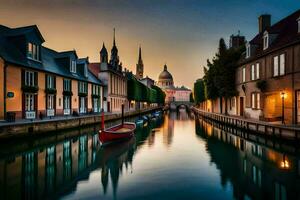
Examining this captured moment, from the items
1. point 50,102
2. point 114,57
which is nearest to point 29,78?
point 50,102

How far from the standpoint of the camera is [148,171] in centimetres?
1542

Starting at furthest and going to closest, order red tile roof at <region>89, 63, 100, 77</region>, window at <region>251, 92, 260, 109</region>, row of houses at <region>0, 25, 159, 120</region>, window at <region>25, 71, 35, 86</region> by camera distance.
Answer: red tile roof at <region>89, 63, 100, 77</region> → window at <region>251, 92, 260, 109</region> → window at <region>25, 71, 35, 86</region> → row of houses at <region>0, 25, 159, 120</region>

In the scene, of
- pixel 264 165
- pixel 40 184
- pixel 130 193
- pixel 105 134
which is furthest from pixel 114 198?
pixel 105 134

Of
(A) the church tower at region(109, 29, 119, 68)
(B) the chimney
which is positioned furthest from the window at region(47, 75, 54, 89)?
(B) the chimney

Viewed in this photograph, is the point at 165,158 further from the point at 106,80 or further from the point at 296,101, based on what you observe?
the point at 106,80

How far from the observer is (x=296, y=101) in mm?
25031

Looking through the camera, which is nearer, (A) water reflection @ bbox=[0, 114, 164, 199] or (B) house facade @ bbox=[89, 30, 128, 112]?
(A) water reflection @ bbox=[0, 114, 164, 199]

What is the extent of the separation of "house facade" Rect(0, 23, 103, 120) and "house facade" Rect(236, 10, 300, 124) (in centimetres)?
2690

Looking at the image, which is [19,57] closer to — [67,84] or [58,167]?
[67,84]

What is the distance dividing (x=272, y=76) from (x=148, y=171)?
2155 centimetres

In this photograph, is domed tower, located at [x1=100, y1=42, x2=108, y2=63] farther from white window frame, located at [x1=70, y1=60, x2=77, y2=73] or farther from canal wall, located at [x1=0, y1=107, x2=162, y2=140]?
canal wall, located at [x1=0, y1=107, x2=162, y2=140]

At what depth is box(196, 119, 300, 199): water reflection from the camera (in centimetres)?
1155

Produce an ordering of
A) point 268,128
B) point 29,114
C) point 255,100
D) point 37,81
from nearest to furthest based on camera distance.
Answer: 1. point 268,128
2. point 29,114
3. point 37,81
4. point 255,100

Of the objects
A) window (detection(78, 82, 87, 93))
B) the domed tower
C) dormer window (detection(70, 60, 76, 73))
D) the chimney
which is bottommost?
window (detection(78, 82, 87, 93))
